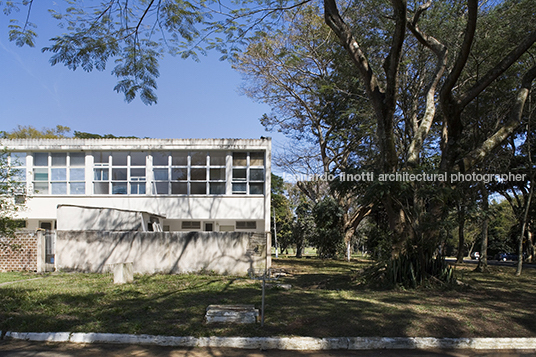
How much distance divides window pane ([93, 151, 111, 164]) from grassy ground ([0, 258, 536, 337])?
10.5 meters

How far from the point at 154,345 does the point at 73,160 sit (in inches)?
671

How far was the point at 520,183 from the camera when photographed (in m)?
24.2

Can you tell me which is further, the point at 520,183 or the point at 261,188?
the point at 520,183

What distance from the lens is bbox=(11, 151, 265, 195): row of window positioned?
65.9ft

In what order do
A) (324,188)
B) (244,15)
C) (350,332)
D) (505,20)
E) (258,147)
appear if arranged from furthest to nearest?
(324,188) < (258,147) < (505,20) < (244,15) < (350,332)

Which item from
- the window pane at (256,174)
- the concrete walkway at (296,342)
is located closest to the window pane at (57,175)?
the window pane at (256,174)

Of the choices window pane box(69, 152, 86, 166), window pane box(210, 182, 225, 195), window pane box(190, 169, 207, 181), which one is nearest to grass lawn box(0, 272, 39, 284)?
window pane box(69, 152, 86, 166)

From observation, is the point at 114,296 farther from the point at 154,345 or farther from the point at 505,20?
the point at 505,20

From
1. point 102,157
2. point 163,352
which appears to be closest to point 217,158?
point 102,157

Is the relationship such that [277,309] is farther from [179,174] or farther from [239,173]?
[179,174]

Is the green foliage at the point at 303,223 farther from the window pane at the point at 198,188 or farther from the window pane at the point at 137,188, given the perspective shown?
the window pane at the point at 137,188

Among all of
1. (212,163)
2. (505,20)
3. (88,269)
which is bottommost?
(88,269)

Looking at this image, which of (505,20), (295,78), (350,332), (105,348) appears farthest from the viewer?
(295,78)

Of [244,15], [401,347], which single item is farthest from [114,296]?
[244,15]
